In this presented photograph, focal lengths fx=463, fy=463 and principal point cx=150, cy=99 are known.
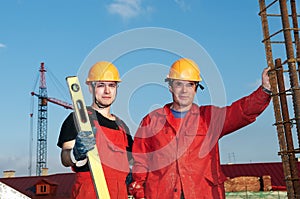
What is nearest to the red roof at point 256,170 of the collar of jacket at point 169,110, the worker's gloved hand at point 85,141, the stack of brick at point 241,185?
the stack of brick at point 241,185

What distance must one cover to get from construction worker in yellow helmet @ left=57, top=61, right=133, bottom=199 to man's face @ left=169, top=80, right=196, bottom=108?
2.63 feet

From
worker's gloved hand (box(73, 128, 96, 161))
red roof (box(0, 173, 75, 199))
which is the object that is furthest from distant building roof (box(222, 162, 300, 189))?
worker's gloved hand (box(73, 128, 96, 161))

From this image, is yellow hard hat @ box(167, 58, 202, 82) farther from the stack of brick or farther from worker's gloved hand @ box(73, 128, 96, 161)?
Answer: the stack of brick

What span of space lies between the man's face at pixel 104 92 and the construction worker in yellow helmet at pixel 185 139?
554 millimetres

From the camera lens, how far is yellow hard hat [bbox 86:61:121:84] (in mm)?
6199

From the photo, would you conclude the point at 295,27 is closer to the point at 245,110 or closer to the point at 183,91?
the point at 245,110

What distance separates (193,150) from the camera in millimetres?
5973

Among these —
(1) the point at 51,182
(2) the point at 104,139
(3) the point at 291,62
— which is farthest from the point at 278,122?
(1) the point at 51,182

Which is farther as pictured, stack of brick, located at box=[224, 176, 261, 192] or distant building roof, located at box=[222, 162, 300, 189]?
distant building roof, located at box=[222, 162, 300, 189]

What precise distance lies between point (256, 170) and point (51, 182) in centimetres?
992

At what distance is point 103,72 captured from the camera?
20.4ft

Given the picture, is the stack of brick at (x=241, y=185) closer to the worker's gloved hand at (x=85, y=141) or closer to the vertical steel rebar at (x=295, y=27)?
the vertical steel rebar at (x=295, y=27)

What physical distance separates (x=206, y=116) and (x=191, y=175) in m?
0.85

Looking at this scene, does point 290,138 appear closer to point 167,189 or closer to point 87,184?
point 167,189
